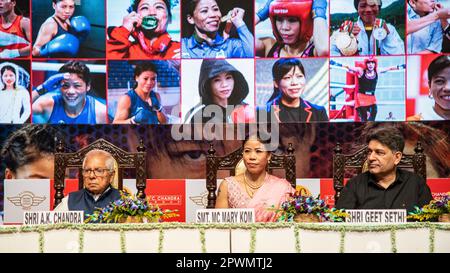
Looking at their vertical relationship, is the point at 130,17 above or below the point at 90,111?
above

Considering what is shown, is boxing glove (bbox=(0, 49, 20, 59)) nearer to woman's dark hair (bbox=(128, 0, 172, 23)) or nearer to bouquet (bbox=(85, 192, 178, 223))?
woman's dark hair (bbox=(128, 0, 172, 23))

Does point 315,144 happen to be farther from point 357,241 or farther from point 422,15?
point 357,241

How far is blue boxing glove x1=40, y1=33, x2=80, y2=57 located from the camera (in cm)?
657

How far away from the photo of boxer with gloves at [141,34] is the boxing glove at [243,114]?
0.72m

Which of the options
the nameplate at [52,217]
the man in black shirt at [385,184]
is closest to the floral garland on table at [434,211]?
the man in black shirt at [385,184]

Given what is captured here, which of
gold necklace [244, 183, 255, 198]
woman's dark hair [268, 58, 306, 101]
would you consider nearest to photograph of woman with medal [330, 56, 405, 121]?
woman's dark hair [268, 58, 306, 101]

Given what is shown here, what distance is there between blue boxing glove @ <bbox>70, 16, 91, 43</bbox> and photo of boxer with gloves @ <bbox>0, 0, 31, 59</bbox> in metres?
0.39

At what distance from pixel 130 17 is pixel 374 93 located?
2082mm

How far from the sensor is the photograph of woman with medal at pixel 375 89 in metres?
6.46

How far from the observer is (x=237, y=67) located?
657 cm

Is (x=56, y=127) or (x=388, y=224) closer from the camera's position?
(x=388, y=224)

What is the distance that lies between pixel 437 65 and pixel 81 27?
2916mm

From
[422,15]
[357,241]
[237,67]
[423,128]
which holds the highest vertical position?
[422,15]

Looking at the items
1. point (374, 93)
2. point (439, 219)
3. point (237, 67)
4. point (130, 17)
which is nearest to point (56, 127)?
point (130, 17)
